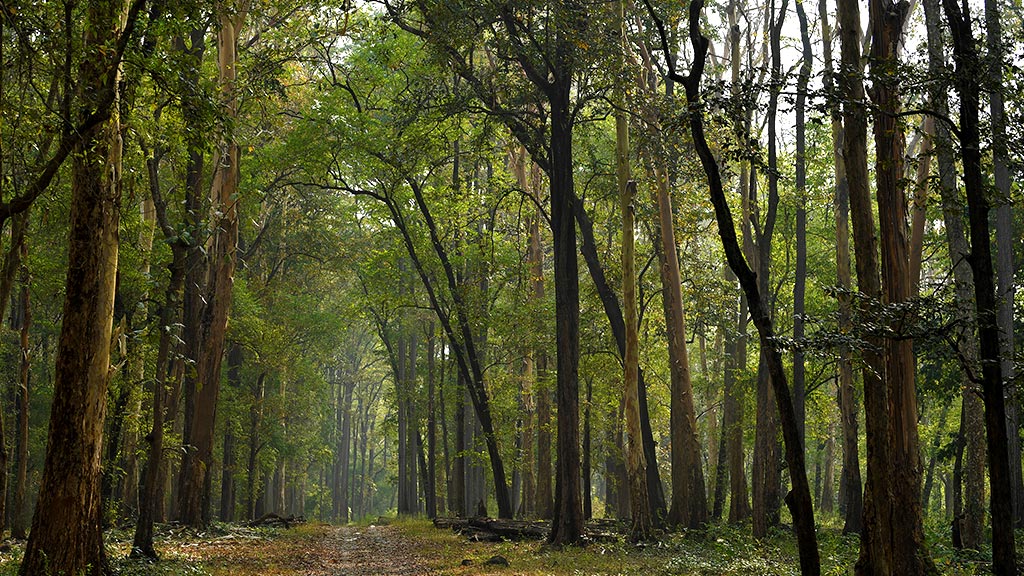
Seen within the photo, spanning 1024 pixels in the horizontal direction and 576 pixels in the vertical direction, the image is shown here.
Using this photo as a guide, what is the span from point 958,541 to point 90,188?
1465cm

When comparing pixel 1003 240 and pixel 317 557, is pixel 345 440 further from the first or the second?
pixel 1003 240

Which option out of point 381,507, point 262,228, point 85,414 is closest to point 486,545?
point 85,414

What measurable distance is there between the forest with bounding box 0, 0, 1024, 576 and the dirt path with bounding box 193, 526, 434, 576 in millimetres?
1597

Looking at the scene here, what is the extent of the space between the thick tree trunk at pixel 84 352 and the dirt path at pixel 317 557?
3.82 metres

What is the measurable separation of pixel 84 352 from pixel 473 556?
8.22 m

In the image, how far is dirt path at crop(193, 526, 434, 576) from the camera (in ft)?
43.5

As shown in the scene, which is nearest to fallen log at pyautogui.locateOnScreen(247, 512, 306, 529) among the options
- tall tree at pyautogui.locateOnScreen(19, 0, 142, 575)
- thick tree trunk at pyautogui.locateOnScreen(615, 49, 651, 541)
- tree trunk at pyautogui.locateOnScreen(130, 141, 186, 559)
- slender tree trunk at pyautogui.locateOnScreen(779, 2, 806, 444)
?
thick tree trunk at pyautogui.locateOnScreen(615, 49, 651, 541)

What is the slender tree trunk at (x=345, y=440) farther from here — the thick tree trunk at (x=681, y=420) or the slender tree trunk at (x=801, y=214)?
the slender tree trunk at (x=801, y=214)

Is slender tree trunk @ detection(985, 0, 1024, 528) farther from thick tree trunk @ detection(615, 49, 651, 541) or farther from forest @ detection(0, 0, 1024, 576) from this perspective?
thick tree trunk @ detection(615, 49, 651, 541)

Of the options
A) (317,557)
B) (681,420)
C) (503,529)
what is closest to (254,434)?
(503,529)

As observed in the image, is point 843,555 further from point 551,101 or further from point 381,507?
point 381,507

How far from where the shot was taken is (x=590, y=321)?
2364 centimetres

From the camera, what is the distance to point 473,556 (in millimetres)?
15016

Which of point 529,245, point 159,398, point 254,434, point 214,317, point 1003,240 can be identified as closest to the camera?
point 159,398
